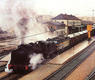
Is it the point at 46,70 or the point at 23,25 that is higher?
the point at 23,25

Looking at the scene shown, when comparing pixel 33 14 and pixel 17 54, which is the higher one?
pixel 33 14

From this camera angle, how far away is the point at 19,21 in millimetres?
16156

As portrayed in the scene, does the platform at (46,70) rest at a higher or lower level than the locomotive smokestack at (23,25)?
lower

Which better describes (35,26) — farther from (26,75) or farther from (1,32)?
(1,32)

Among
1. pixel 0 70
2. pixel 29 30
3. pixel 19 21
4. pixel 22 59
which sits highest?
pixel 19 21

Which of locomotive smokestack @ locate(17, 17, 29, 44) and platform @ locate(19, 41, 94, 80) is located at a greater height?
locomotive smokestack @ locate(17, 17, 29, 44)

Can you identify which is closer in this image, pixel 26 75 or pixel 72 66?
pixel 26 75

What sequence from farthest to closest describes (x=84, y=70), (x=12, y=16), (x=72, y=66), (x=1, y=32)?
(x=1, y=32) < (x=12, y=16) < (x=72, y=66) < (x=84, y=70)

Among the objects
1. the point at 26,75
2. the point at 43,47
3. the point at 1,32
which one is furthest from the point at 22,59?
the point at 1,32

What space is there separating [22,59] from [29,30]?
6.27m

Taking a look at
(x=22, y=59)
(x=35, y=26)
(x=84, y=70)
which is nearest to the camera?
(x=22, y=59)

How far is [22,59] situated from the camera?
11539 mm

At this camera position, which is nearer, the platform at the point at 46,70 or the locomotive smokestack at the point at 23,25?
the platform at the point at 46,70

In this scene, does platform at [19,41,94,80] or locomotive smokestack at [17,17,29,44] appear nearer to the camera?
platform at [19,41,94,80]
